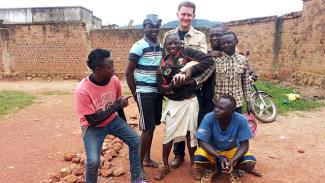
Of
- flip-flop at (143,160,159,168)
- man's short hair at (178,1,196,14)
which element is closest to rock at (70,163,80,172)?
flip-flop at (143,160,159,168)

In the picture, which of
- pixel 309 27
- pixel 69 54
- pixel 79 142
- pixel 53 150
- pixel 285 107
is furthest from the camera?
pixel 69 54

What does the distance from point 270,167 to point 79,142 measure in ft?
9.94

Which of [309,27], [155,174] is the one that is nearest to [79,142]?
[155,174]

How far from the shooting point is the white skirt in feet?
11.7

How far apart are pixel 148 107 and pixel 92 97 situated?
0.78 m

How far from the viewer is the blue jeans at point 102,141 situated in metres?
3.01

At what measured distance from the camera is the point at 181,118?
11.8 ft

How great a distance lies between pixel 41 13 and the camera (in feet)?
76.7

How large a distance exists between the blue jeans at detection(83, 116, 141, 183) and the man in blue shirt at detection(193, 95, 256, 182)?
2.23 ft

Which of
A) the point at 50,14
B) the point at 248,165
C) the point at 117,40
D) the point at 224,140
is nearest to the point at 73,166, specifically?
the point at 224,140

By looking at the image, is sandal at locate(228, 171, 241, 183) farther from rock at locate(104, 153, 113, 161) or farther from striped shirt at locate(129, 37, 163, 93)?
rock at locate(104, 153, 113, 161)

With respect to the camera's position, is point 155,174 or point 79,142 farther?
point 79,142

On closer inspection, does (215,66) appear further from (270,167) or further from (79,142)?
(79,142)

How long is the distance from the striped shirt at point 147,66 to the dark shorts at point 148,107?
0.21ft
